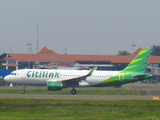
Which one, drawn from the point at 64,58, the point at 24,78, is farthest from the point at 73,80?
the point at 64,58

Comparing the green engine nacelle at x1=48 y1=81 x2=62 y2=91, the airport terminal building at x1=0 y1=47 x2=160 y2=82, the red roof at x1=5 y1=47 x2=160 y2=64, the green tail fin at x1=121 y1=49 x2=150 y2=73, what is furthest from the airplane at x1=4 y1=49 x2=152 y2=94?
the red roof at x1=5 y1=47 x2=160 y2=64

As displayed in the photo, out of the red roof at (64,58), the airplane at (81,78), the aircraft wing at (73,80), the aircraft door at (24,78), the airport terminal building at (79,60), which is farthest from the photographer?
the red roof at (64,58)

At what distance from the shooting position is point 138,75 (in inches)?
1427

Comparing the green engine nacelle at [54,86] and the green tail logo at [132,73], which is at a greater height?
the green tail logo at [132,73]

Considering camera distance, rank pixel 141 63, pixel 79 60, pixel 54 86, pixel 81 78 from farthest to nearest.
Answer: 1. pixel 79 60
2. pixel 141 63
3. pixel 81 78
4. pixel 54 86

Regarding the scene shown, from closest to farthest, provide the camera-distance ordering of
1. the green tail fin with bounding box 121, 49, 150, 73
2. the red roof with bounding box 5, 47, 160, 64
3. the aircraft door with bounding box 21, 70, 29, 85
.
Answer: the aircraft door with bounding box 21, 70, 29, 85 < the green tail fin with bounding box 121, 49, 150, 73 < the red roof with bounding box 5, 47, 160, 64

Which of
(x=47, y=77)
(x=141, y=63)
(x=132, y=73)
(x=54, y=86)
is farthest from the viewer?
(x=141, y=63)

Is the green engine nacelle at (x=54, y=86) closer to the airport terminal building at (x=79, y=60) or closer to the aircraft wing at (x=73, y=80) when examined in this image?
the aircraft wing at (x=73, y=80)

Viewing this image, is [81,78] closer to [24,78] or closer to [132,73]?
[132,73]

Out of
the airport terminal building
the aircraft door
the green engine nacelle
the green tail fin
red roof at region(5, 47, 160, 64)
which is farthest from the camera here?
red roof at region(5, 47, 160, 64)

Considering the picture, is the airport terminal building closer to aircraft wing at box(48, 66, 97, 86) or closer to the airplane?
the airplane

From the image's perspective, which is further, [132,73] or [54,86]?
[132,73]

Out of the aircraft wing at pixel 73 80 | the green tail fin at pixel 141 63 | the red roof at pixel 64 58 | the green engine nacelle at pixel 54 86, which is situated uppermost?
the red roof at pixel 64 58

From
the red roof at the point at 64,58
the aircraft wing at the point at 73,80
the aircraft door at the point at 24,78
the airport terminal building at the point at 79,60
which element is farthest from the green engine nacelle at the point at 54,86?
the red roof at the point at 64,58
